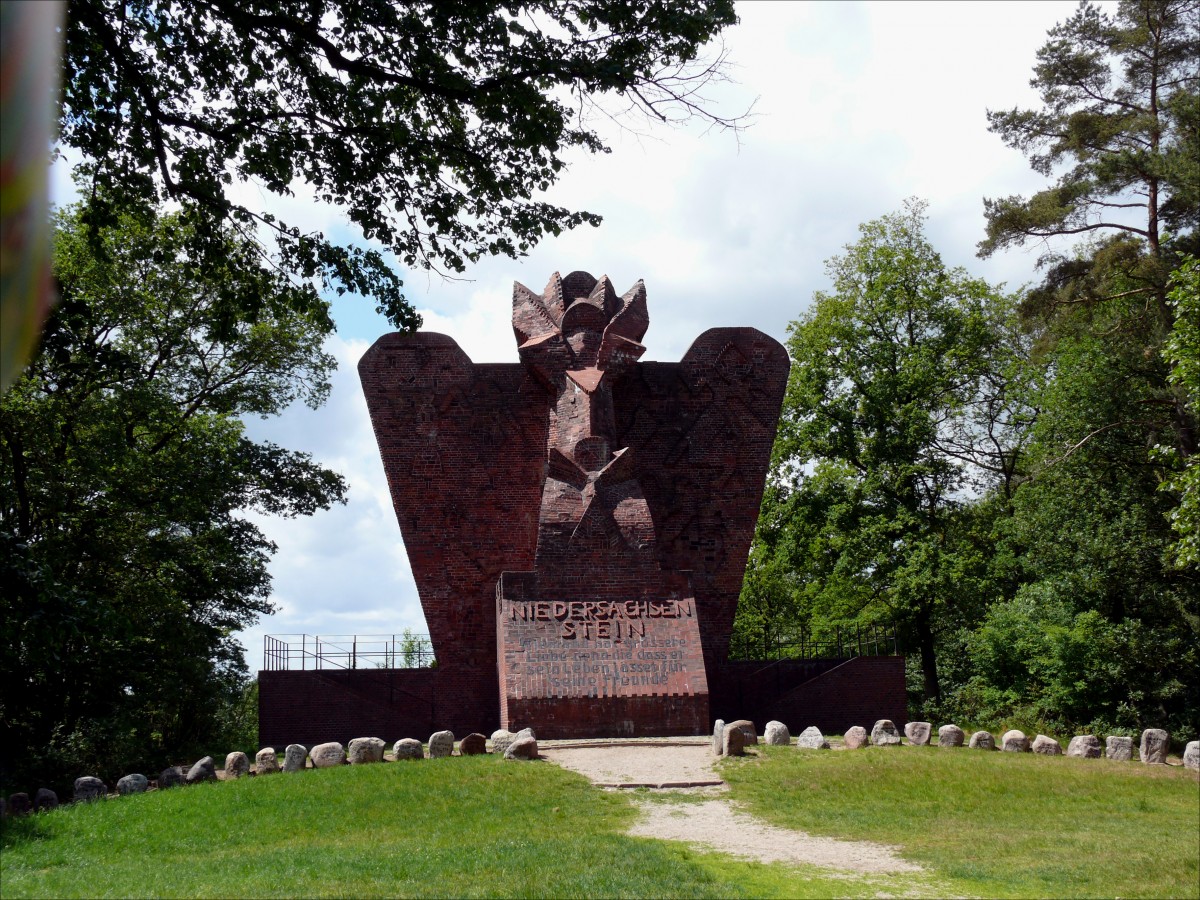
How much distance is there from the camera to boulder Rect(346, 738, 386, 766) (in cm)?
1540

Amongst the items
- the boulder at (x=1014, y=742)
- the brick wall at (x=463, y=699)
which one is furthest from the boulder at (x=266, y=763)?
the boulder at (x=1014, y=742)

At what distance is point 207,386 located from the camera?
2583 centimetres

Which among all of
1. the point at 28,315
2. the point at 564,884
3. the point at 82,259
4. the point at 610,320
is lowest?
the point at 564,884

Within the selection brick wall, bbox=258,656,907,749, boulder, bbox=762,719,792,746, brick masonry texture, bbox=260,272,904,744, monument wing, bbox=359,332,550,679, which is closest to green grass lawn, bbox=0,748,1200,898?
boulder, bbox=762,719,792,746

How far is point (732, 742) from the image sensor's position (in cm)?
1519

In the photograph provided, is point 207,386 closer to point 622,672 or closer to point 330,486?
point 330,486

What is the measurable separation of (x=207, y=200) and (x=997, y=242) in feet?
54.0

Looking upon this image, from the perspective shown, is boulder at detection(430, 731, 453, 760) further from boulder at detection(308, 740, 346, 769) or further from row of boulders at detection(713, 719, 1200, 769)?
row of boulders at detection(713, 719, 1200, 769)

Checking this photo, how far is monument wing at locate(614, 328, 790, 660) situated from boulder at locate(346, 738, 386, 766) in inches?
303

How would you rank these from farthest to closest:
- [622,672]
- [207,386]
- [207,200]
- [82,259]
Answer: [207,386] → [82,259] → [622,672] → [207,200]

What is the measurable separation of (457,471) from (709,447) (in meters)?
4.90

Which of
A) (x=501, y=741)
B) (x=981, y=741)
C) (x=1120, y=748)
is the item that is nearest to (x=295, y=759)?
(x=501, y=741)

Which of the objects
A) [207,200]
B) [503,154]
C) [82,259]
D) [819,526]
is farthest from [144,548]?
[819,526]

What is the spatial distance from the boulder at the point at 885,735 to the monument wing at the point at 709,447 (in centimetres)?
567
